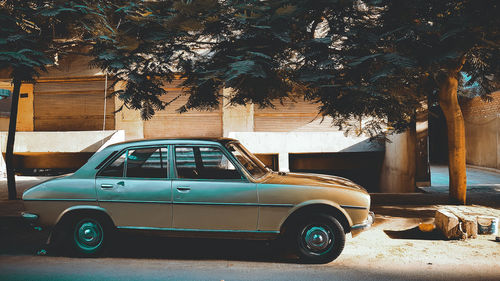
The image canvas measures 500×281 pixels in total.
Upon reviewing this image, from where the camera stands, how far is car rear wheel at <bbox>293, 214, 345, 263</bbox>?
4594 millimetres

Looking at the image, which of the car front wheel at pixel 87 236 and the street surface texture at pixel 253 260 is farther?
the car front wheel at pixel 87 236

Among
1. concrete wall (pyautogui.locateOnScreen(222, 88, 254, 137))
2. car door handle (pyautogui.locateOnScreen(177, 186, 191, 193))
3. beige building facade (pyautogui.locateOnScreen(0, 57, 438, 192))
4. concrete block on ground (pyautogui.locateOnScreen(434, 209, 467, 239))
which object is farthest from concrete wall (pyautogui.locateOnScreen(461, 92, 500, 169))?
car door handle (pyautogui.locateOnScreen(177, 186, 191, 193))

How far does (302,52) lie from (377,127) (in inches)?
134

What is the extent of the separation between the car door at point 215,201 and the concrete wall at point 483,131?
1418 centimetres

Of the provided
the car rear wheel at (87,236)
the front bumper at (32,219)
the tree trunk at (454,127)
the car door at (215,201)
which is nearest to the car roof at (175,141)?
the car door at (215,201)

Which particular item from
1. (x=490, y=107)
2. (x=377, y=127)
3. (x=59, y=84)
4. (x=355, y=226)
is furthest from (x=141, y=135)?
(x=490, y=107)

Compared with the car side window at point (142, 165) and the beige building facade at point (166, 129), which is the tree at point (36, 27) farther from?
the beige building facade at point (166, 129)

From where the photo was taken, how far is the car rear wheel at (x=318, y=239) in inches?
181

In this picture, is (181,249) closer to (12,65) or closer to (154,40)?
(154,40)

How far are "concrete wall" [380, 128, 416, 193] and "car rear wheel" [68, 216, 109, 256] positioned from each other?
887cm

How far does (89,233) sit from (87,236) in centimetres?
5

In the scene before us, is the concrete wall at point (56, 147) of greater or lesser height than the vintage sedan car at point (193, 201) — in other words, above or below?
above

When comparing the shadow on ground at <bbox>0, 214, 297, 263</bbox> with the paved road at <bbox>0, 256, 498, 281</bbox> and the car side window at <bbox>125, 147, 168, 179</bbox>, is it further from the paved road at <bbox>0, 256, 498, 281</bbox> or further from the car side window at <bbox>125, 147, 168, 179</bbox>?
the car side window at <bbox>125, 147, 168, 179</bbox>

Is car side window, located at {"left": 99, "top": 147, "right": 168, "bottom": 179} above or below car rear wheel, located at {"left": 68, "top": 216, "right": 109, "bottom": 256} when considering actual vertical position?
above
